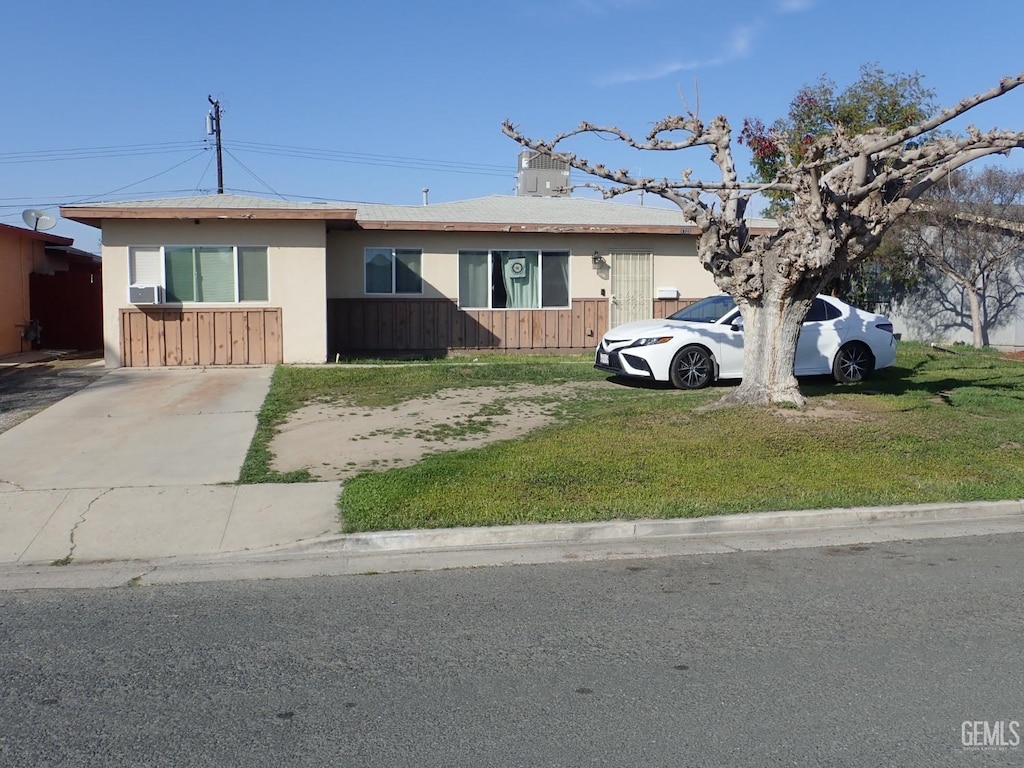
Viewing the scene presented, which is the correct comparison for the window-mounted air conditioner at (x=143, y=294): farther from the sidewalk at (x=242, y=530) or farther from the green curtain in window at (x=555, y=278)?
the green curtain in window at (x=555, y=278)

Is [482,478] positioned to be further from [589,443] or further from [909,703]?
[909,703]

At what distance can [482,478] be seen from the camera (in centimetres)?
932

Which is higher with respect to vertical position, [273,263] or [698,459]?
[273,263]

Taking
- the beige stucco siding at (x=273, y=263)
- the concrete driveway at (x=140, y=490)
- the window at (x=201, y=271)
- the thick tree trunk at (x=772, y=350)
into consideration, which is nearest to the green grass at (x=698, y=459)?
the thick tree trunk at (x=772, y=350)

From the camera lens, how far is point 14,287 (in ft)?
62.2

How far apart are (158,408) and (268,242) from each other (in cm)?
503

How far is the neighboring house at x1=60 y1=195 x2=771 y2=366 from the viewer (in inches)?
671

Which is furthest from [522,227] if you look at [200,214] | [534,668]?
[534,668]

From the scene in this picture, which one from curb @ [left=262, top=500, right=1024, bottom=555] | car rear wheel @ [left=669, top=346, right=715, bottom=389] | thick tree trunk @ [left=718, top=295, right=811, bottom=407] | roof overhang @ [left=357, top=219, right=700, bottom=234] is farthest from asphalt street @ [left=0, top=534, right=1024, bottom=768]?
roof overhang @ [left=357, top=219, right=700, bottom=234]

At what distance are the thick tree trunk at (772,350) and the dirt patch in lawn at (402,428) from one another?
261 cm

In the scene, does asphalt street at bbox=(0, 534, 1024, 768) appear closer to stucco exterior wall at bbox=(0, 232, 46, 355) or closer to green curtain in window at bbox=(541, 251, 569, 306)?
green curtain in window at bbox=(541, 251, 569, 306)

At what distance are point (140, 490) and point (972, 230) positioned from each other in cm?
1789

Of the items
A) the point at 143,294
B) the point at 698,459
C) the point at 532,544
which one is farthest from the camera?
the point at 143,294

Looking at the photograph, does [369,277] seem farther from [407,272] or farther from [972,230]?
[972,230]
